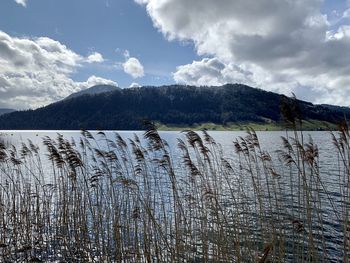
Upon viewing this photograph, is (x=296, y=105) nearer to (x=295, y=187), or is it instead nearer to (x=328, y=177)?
(x=295, y=187)

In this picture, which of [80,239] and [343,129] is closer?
[343,129]

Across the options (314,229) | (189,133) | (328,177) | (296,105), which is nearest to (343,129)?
(296,105)

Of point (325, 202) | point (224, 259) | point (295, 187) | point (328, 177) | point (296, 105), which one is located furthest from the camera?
point (328, 177)

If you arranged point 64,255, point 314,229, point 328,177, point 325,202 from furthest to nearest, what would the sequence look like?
point 328,177
point 325,202
point 314,229
point 64,255

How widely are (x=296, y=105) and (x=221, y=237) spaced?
514 centimetres

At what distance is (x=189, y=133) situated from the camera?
35.1 feet

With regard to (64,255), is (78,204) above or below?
above

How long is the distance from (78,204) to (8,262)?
382 cm

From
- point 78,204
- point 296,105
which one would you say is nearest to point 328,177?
point 78,204

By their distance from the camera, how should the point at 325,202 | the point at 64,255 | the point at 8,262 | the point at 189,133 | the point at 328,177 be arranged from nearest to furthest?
the point at 189,133 → the point at 8,262 → the point at 64,255 → the point at 325,202 → the point at 328,177

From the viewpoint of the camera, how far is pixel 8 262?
38.8 ft

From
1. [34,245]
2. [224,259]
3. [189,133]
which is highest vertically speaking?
[189,133]

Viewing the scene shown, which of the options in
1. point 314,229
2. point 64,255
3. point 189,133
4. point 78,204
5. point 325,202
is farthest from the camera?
point 325,202

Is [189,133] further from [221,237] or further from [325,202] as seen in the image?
[325,202]
